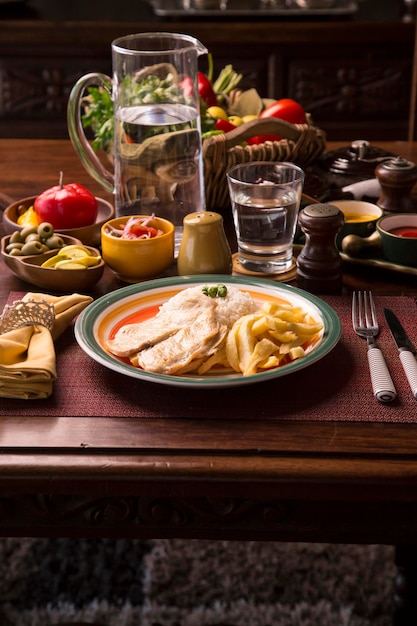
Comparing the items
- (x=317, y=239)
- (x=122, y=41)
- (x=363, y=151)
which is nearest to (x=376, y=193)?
(x=363, y=151)

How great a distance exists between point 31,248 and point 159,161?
26cm

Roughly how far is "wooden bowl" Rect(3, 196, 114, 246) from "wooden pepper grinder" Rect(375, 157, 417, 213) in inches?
19.9

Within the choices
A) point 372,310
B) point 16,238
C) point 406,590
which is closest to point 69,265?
point 16,238

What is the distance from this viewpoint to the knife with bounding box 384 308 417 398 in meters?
1.03

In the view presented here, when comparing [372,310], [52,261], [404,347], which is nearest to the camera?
[404,347]

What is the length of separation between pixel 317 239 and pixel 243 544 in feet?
2.98

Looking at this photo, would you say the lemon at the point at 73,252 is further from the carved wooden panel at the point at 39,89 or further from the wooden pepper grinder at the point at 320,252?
the carved wooden panel at the point at 39,89

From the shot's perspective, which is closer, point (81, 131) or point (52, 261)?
point (52, 261)

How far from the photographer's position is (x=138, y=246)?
1318 mm

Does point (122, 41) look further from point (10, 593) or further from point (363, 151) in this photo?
point (10, 593)

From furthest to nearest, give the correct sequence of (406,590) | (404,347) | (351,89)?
(351,89) → (406,590) → (404,347)

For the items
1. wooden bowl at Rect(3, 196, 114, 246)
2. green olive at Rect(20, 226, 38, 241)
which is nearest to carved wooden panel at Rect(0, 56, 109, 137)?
wooden bowl at Rect(3, 196, 114, 246)

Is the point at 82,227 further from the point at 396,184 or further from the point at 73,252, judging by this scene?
the point at 396,184

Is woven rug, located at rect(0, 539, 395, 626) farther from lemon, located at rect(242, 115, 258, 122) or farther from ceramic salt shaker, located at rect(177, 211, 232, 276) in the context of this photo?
lemon, located at rect(242, 115, 258, 122)
